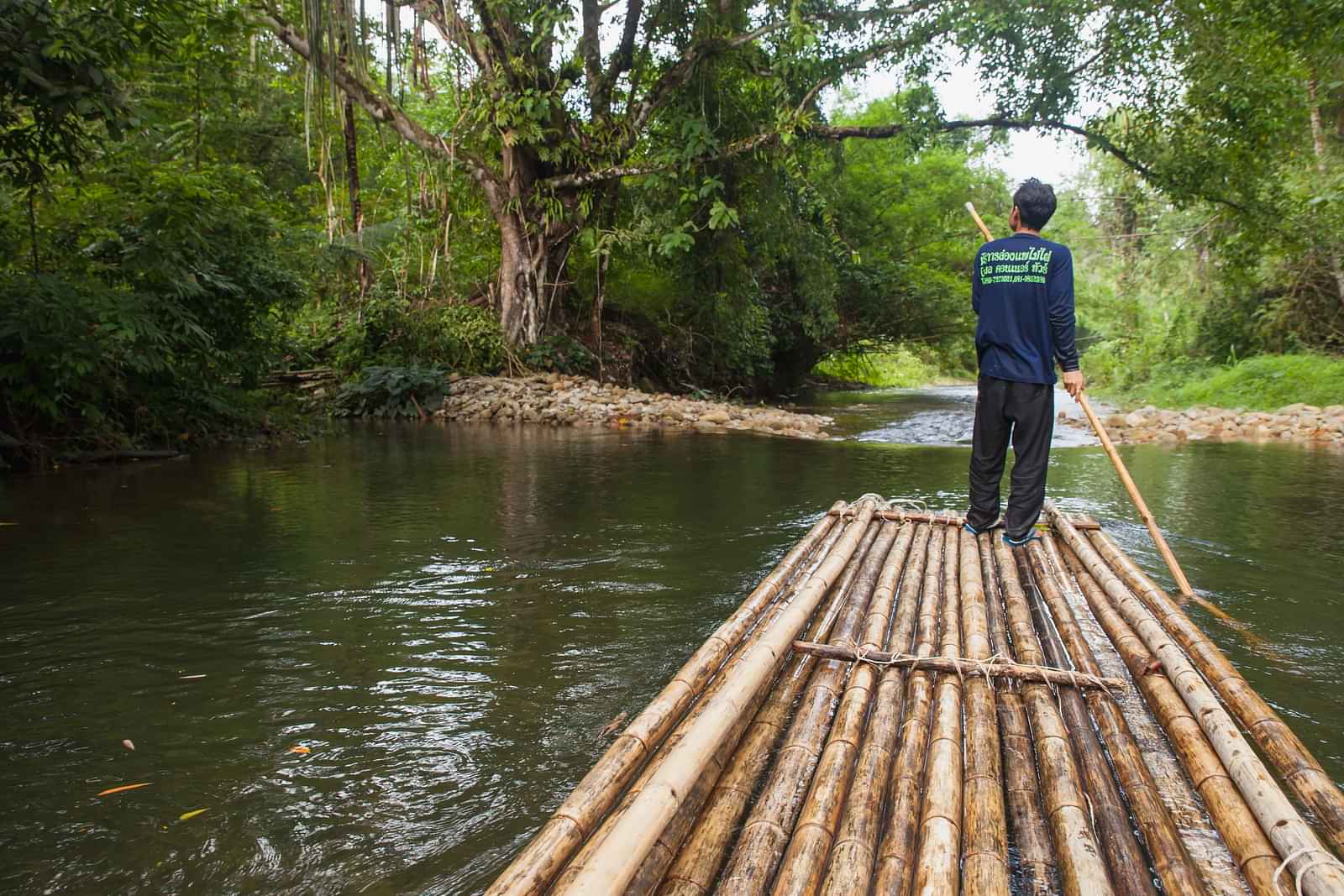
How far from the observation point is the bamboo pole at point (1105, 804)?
1506mm

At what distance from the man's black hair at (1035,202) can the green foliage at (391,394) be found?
1060cm

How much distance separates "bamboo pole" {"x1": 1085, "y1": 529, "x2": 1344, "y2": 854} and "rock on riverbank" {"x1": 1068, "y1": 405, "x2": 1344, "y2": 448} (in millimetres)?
8959

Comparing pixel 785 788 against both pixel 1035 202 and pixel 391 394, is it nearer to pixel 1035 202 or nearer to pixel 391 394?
pixel 1035 202


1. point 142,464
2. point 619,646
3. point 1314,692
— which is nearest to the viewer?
point 1314,692

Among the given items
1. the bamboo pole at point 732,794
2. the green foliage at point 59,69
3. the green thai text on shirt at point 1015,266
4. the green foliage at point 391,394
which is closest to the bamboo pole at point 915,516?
the green thai text on shirt at point 1015,266

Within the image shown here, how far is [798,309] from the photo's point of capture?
57.2 feet

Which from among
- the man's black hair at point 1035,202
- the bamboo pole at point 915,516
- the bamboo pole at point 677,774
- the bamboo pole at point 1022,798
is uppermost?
the man's black hair at point 1035,202

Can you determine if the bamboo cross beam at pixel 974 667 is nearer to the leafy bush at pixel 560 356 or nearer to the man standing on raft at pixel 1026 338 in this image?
the man standing on raft at pixel 1026 338

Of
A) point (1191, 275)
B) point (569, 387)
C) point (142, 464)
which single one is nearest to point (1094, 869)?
point (142, 464)

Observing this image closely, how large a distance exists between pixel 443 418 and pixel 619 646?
407 inches

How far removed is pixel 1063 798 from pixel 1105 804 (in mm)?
102

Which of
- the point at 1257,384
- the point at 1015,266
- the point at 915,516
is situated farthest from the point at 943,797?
the point at 1257,384

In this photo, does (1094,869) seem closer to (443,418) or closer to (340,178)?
(443,418)

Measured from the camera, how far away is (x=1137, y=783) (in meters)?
1.79
